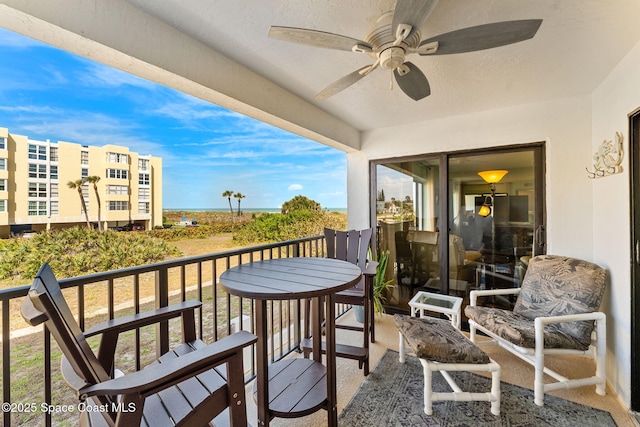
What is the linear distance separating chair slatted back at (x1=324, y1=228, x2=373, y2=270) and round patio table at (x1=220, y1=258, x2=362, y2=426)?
937 millimetres

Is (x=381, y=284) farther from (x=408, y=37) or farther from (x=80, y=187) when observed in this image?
(x=80, y=187)

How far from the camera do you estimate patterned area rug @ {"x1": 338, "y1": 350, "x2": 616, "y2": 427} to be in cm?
177

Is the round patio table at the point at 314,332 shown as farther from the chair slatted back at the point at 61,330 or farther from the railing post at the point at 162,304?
the chair slatted back at the point at 61,330

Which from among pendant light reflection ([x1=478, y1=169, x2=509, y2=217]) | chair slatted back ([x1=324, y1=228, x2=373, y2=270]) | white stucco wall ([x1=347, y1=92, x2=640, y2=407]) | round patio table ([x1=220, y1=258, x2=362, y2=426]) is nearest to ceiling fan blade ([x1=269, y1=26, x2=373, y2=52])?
round patio table ([x1=220, y1=258, x2=362, y2=426])

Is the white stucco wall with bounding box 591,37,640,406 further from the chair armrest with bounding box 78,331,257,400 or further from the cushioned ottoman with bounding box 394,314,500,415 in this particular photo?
the chair armrest with bounding box 78,331,257,400

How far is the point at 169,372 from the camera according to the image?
2.93 feet

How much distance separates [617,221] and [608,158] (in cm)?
53

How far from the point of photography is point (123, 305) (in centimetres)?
262

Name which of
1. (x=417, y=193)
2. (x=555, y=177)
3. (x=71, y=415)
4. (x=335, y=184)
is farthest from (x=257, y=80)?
(x=335, y=184)

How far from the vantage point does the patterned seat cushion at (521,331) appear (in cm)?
204

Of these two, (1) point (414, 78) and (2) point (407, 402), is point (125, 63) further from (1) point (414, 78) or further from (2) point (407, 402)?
(2) point (407, 402)

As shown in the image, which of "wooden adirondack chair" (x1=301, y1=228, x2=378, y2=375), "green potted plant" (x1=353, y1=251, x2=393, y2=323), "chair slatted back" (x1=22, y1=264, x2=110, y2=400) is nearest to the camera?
"chair slatted back" (x1=22, y1=264, x2=110, y2=400)

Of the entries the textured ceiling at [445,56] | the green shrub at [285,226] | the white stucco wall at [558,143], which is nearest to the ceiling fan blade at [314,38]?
the textured ceiling at [445,56]

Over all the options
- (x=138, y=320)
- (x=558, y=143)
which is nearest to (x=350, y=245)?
(x=138, y=320)
